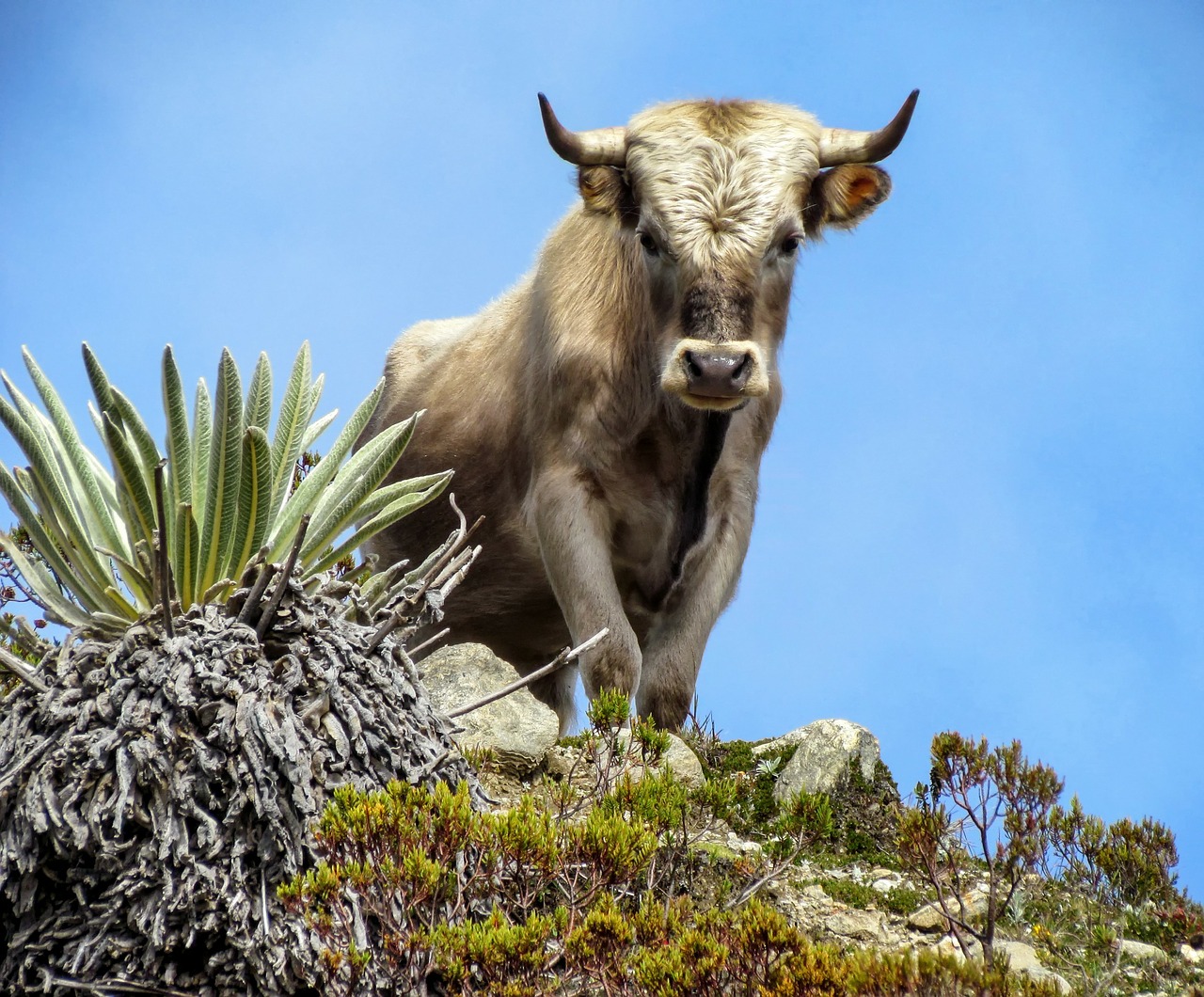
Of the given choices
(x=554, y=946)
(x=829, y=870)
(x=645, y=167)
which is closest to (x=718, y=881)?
(x=829, y=870)

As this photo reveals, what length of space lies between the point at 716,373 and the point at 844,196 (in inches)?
70.2

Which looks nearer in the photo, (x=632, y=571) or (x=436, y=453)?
(x=632, y=571)

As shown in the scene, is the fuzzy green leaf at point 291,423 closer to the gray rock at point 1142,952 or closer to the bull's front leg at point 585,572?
the bull's front leg at point 585,572

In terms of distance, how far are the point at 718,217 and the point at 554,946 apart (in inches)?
166

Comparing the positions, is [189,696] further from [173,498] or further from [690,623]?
[690,623]

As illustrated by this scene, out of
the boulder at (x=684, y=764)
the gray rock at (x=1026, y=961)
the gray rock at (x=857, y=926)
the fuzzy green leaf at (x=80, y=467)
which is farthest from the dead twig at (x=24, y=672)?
the gray rock at (x=1026, y=961)

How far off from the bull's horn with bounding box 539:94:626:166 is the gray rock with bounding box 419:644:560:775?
9.23 ft

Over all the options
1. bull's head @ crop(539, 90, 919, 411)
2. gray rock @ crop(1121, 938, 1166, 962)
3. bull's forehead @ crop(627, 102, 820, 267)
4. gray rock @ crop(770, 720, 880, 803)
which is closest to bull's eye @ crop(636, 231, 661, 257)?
bull's head @ crop(539, 90, 919, 411)

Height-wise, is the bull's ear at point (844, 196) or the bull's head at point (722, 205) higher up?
the bull's ear at point (844, 196)

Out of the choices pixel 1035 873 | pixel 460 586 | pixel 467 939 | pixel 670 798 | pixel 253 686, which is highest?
pixel 460 586

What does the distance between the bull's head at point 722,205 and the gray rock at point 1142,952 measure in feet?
9.32

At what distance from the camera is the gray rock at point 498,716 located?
540cm

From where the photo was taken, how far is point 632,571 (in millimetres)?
7645

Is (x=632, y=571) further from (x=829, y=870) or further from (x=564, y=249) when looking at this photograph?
(x=829, y=870)
